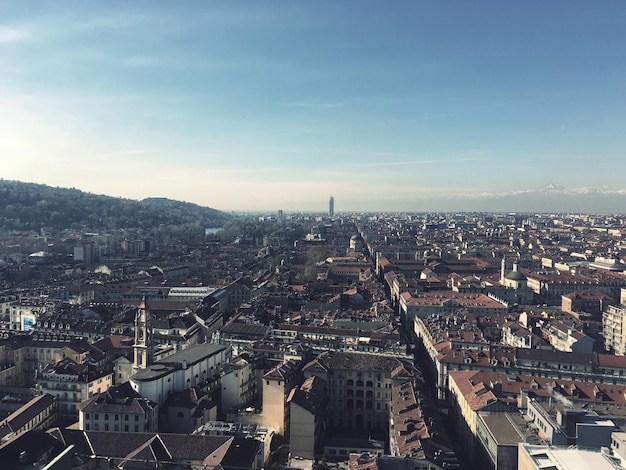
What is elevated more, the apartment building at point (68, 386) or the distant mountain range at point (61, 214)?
the distant mountain range at point (61, 214)

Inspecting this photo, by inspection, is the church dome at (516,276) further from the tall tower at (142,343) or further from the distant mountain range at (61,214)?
the distant mountain range at (61,214)

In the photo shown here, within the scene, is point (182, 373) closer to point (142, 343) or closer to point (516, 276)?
point (142, 343)

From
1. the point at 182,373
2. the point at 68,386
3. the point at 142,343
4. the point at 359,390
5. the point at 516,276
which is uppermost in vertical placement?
the point at 516,276

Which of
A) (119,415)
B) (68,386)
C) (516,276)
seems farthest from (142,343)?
(516,276)

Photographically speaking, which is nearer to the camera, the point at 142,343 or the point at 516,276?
the point at 142,343

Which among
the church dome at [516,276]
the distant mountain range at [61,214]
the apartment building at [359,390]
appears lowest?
the apartment building at [359,390]

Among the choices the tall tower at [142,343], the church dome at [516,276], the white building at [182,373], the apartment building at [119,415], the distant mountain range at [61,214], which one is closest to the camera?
the apartment building at [119,415]

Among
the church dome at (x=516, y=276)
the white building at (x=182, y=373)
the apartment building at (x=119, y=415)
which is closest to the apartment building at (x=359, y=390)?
the white building at (x=182, y=373)

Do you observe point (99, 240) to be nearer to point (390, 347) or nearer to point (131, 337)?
point (131, 337)

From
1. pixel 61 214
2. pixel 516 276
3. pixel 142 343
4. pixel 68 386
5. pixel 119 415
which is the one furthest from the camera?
pixel 61 214

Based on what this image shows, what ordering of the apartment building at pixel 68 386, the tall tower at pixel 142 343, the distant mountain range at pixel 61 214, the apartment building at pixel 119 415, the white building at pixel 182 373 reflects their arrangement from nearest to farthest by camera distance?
1. the apartment building at pixel 119 415
2. the white building at pixel 182 373
3. the apartment building at pixel 68 386
4. the tall tower at pixel 142 343
5. the distant mountain range at pixel 61 214

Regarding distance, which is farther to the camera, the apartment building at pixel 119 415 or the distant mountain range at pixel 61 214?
the distant mountain range at pixel 61 214

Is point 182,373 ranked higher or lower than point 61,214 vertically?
lower
